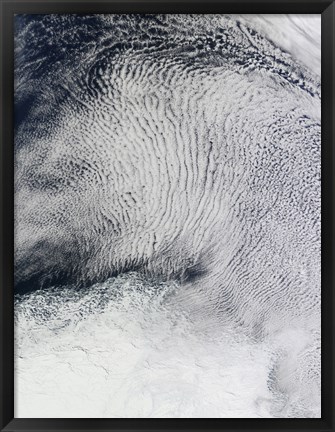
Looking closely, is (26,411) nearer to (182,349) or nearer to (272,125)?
(182,349)

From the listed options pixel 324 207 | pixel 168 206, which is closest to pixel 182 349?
pixel 168 206

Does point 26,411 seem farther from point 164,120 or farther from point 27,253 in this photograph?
point 164,120

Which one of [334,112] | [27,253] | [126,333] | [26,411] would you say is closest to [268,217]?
[334,112]

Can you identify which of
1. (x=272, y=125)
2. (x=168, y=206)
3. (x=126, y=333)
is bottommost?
(x=126, y=333)

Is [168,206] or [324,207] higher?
[324,207]
